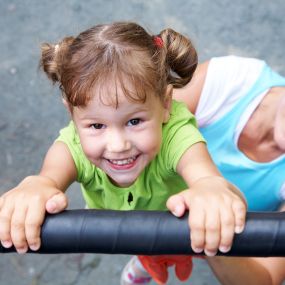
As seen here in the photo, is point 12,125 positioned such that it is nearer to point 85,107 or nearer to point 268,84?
point 268,84

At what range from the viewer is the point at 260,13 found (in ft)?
6.95

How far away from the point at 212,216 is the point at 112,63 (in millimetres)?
256

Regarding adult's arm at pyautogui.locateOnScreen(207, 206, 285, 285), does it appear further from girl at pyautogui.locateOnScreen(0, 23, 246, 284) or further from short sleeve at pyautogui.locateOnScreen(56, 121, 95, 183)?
short sleeve at pyautogui.locateOnScreen(56, 121, 95, 183)

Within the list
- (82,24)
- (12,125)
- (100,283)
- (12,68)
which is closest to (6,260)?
(100,283)

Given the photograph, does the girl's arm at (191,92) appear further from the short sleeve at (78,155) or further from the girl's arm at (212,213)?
the girl's arm at (212,213)

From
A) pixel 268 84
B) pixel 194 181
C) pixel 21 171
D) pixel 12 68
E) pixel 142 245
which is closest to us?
pixel 142 245

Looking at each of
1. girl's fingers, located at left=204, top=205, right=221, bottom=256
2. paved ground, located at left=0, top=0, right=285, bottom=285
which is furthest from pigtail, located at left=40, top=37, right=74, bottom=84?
paved ground, located at left=0, top=0, right=285, bottom=285

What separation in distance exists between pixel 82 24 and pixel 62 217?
4.61ft

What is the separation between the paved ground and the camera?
187 centimetres

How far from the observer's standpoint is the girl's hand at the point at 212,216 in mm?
731

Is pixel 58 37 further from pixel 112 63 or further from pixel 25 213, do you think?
pixel 25 213

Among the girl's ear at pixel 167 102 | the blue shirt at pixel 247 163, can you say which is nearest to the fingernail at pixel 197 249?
the girl's ear at pixel 167 102

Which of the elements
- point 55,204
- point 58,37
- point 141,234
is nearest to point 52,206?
point 55,204

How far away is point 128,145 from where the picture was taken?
2.85 feet
